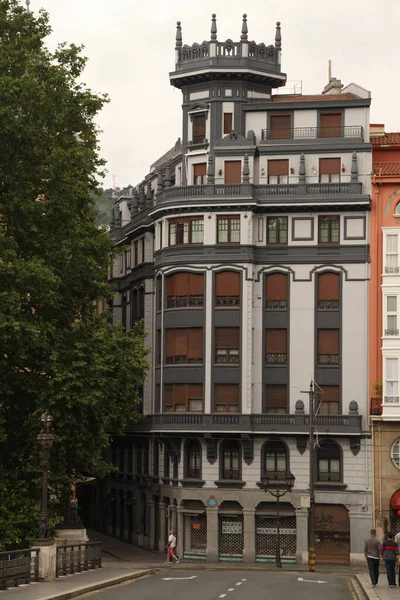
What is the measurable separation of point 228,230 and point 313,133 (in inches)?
312

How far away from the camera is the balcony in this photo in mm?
70250

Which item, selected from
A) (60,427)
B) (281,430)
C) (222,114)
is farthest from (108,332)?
(222,114)

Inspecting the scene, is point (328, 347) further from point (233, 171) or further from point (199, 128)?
point (199, 128)

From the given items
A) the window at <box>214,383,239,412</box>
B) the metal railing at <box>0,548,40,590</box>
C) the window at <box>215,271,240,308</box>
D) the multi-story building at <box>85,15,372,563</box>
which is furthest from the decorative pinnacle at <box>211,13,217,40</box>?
the metal railing at <box>0,548,40,590</box>

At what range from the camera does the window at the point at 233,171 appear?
74438 mm

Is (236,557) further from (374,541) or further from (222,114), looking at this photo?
(374,541)

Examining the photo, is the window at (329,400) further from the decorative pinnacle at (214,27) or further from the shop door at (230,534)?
the decorative pinnacle at (214,27)

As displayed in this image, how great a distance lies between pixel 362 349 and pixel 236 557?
45.4ft

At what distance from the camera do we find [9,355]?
150 feet

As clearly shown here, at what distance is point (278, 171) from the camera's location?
2923 inches

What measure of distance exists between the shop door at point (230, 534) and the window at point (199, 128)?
22.8 meters

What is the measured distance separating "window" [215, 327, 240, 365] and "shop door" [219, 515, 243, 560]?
9.03 metres

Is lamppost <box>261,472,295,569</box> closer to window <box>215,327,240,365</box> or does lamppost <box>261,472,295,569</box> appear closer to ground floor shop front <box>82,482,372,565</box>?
ground floor shop front <box>82,482,372,565</box>

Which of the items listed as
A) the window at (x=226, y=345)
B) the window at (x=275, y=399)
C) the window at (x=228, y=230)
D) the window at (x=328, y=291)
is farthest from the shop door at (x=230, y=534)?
the window at (x=228, y=230)
